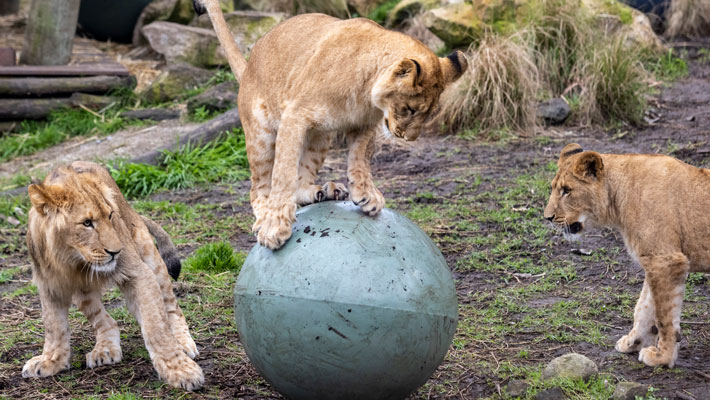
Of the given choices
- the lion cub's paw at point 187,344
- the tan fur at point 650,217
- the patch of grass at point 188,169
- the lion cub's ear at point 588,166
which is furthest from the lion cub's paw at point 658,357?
the patch of grass at point 188,169

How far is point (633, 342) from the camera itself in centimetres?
549

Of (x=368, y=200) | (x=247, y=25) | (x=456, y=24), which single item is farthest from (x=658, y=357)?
(x=247, y=25)

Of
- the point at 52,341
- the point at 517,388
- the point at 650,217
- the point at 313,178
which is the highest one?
the point at 650,217

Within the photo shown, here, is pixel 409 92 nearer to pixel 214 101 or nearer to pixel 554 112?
pixel 554 112

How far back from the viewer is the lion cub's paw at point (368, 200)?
4832 mm

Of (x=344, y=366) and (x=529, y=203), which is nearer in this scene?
(x=344, y=366)

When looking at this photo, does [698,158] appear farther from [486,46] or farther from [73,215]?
[73,215]

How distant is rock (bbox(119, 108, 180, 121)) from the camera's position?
12.7 metres

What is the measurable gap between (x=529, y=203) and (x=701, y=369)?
11.9 feet

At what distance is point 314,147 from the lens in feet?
18.8

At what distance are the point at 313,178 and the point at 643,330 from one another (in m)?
2.49

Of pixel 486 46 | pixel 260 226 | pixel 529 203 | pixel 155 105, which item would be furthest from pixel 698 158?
pixel 155 105

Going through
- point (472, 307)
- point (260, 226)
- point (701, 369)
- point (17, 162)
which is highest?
point (260, 226)

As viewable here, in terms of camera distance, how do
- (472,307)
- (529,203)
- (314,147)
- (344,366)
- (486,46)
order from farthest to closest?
(486,46) → (529,203) → (472,307) → (314,147) → (344,366)
